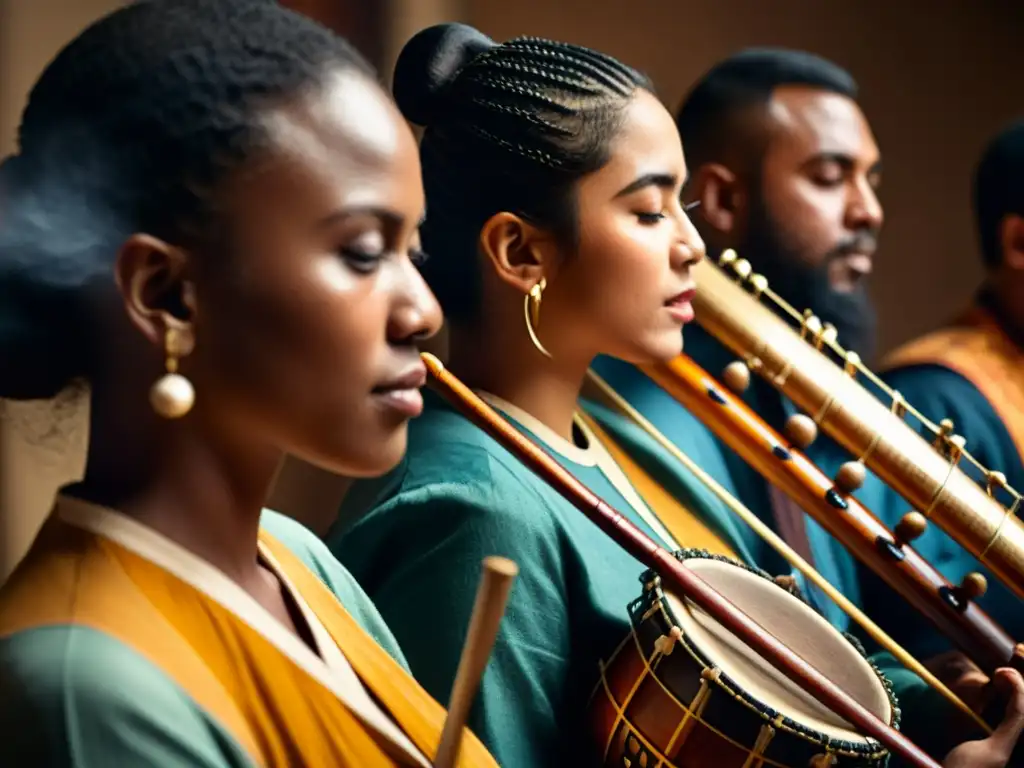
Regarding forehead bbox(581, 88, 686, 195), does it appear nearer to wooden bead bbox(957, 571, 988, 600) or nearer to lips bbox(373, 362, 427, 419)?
lips bbox(373, 362, 427, 419)

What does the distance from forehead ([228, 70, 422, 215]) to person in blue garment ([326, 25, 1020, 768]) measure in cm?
29

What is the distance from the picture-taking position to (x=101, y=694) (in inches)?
27.9

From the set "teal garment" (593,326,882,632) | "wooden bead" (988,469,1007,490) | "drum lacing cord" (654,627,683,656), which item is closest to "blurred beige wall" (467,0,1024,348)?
"teal garment" (593,326,882,632)

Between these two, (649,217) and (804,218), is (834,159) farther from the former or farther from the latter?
(649,217)

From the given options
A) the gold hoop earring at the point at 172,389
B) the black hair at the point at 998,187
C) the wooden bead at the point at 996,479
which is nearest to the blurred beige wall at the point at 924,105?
the black hair at the point at 998,187

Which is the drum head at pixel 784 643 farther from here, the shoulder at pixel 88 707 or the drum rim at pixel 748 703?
the shoulder at pixel 88 707

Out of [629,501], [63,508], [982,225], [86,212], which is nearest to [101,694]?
[63,508]

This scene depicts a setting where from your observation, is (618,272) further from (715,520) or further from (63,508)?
(63,508)

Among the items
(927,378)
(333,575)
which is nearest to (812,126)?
(927,378)

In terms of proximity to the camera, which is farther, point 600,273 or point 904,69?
point 904,69

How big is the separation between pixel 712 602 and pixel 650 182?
338 millimetres

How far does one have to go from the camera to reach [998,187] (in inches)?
77.3

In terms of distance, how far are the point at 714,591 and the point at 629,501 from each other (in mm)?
211

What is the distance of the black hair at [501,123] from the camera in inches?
43.3
